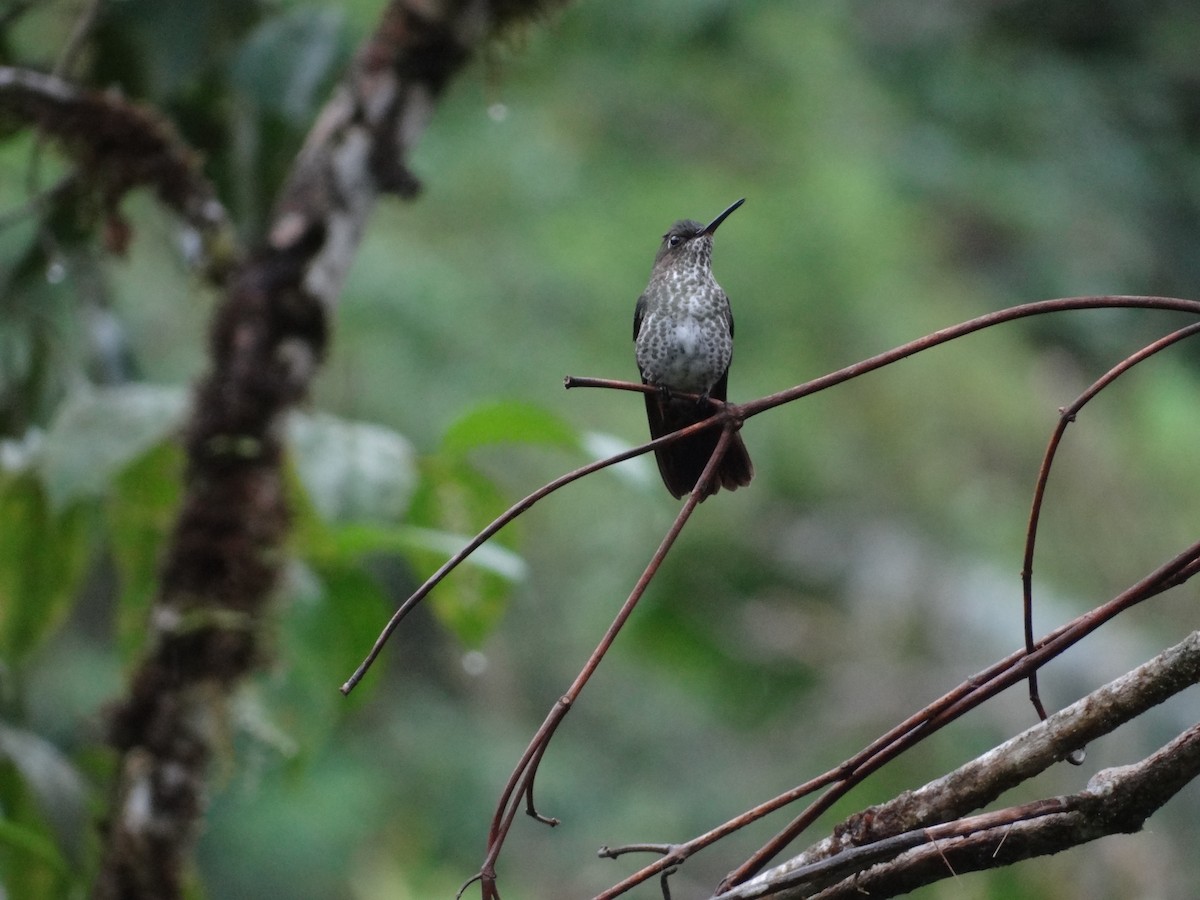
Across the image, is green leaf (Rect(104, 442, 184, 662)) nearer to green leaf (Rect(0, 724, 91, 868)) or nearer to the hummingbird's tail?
green leaf (Rect(0, 724, 91, 868))

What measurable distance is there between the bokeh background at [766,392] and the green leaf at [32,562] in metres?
1.05

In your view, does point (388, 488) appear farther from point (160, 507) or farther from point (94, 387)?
point (94, 387)

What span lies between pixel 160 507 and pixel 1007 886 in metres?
3.89

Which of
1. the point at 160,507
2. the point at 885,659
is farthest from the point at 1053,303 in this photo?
the point at 885,659

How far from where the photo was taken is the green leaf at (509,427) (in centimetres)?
213

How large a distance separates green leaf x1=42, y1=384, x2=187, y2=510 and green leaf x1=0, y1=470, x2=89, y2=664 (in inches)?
8.6

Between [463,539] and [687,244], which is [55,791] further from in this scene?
[687,244]

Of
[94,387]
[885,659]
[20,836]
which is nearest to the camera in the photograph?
[20,836]

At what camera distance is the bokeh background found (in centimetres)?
650

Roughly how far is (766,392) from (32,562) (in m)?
4.24

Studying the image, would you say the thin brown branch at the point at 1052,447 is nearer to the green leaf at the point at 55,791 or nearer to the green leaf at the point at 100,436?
the green leaf at the point at 100,436

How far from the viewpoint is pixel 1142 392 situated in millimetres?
7793

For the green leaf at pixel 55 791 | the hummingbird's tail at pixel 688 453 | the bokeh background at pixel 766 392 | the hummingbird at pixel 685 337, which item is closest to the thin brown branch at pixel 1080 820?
the hummingbird's tail at pixel 688 453

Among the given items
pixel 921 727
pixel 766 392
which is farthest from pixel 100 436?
pixel 766 392
